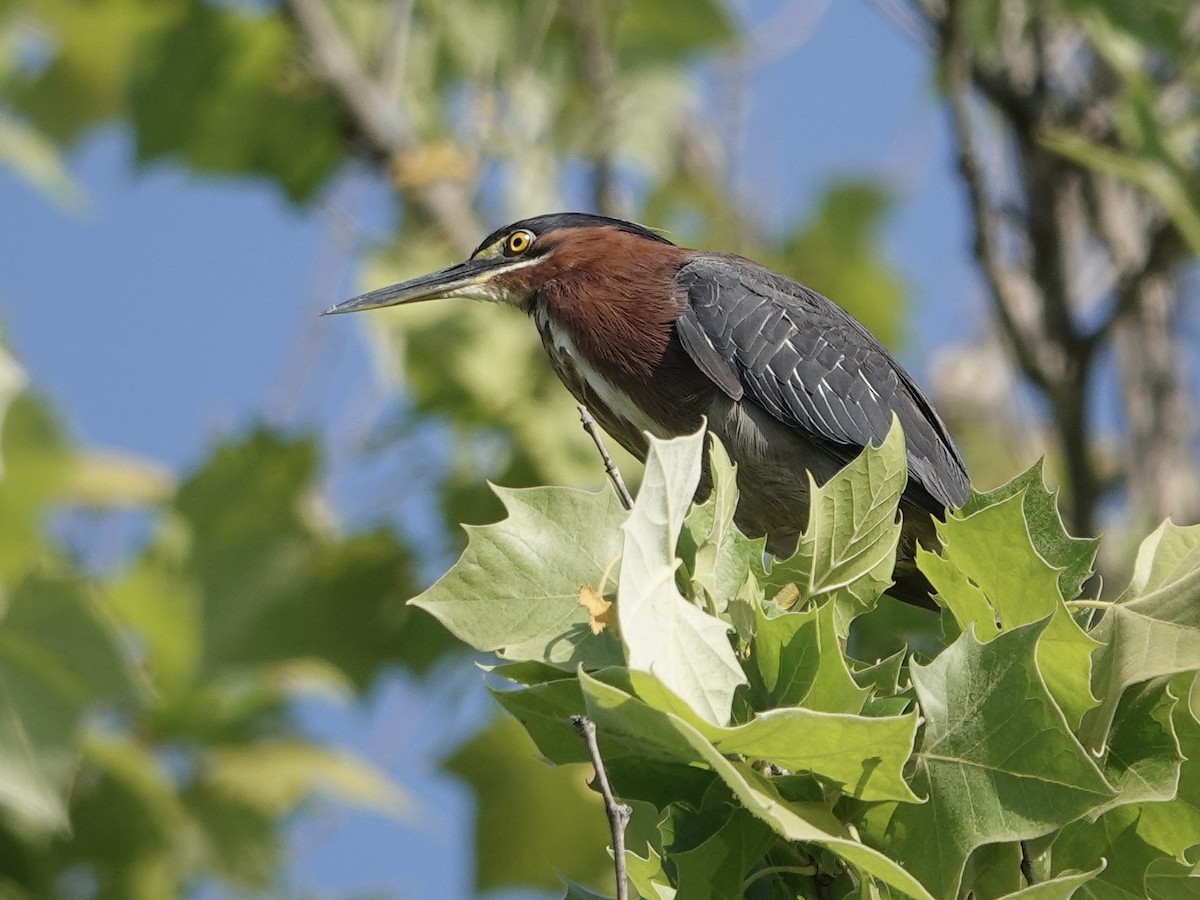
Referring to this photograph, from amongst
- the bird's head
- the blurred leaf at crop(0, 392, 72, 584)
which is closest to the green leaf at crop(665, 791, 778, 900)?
the bird's head

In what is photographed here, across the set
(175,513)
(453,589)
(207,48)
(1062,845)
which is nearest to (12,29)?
(207,48)

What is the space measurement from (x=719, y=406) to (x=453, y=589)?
163 centimetres

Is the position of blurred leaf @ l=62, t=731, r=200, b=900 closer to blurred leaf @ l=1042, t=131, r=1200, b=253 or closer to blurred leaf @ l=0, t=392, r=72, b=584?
blurred leaf @ l=0, t=392, r=72, b=584

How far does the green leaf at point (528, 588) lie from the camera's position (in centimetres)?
215

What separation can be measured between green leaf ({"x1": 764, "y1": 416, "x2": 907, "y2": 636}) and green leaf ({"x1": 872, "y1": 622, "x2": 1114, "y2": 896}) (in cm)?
27

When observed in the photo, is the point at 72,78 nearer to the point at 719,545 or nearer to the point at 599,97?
the point at 599,97

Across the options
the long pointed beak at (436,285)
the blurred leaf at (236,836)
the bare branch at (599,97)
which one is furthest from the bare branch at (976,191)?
the blurred leaf at (236,836)

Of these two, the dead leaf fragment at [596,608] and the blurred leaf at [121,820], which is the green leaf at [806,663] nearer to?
the dead leaf fragment at [596,608]

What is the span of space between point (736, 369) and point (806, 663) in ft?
5.78

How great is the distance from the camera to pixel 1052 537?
2279 mm

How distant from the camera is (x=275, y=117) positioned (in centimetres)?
614

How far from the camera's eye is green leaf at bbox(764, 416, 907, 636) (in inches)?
86.7

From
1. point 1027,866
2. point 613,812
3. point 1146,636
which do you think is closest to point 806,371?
point 1146,636

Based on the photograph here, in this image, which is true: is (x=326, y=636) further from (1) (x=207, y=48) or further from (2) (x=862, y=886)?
(2) (x=862, y=886)
